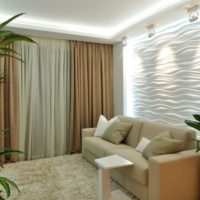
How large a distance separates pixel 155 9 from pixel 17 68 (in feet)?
8.90

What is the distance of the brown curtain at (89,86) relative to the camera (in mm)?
4566

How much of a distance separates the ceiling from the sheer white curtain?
1.40ft

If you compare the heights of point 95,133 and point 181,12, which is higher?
point 181,12

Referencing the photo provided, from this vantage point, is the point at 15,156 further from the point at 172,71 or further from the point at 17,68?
the point at 172,71

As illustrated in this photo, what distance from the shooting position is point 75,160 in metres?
4.09

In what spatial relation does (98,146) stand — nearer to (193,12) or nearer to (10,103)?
(10,103)

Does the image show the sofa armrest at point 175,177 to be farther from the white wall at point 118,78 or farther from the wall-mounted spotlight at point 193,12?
the white wall at point 118,78

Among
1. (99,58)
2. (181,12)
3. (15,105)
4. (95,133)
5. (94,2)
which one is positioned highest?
(94,2)

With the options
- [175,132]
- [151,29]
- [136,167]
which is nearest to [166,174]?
[136,167]

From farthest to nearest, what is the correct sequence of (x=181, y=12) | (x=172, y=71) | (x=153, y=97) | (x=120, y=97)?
1. (x=120, y=97)
2. (x=153, y=97)
3. (x=172, y=71)
4. (x=181, y=12)

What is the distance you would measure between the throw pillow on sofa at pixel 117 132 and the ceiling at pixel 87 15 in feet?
5.84

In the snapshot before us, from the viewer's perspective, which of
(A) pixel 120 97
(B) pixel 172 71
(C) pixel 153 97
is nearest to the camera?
(B) pixel 172 71

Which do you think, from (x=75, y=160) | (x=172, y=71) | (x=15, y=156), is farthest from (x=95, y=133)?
(x=172, y=71)

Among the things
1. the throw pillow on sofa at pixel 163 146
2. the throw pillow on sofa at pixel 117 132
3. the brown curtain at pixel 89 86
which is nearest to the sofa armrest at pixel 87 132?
the brown curtain at pixel 89 86
